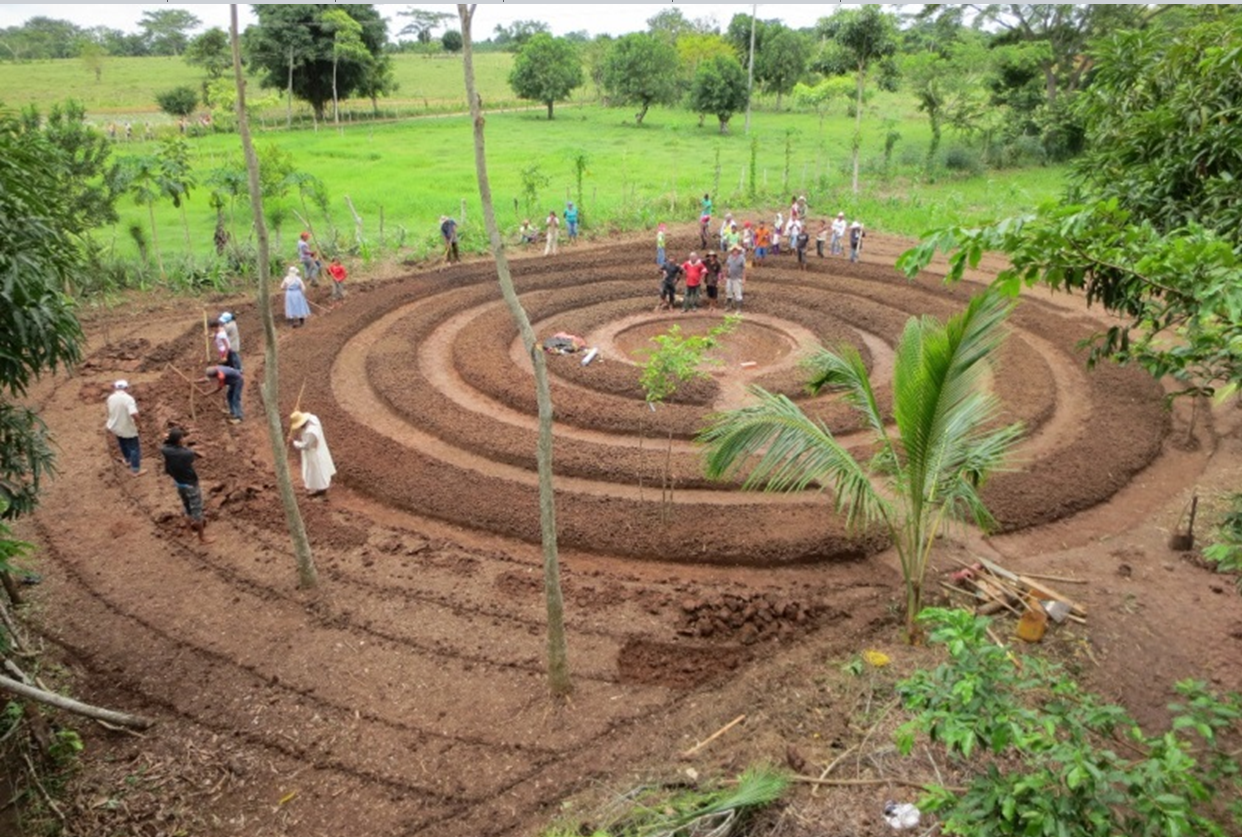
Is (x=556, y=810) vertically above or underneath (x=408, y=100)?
underneath

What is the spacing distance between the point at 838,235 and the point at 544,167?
58.6ft

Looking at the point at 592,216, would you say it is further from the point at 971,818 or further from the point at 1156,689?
the point at 971,818

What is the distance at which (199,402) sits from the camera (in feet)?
51.7

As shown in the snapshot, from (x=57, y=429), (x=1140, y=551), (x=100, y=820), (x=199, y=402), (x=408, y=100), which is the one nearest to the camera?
(x=100, y=820)

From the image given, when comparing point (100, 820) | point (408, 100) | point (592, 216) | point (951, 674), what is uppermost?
point (408, 100)

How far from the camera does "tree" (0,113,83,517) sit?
726cm

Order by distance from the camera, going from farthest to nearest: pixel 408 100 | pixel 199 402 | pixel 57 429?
pixel 408 100 < pixel 199 402 < pixel 57 429

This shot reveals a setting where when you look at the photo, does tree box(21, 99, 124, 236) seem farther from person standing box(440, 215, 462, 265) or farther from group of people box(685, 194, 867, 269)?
group of people box(685, 194, 867, 269)

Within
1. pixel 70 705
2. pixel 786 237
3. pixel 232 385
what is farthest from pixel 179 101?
pixel 70 705

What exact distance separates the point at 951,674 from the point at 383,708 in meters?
5.72

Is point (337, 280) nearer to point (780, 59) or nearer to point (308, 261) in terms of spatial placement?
point (308, 261)

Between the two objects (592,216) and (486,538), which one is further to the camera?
(592,216)

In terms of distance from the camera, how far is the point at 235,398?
1513 cm

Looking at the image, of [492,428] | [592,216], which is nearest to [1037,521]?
[492,428]
